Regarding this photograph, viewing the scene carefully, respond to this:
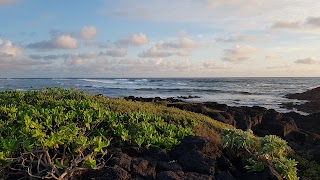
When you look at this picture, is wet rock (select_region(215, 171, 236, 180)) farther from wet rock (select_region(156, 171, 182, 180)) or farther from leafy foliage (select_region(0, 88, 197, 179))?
leafy foliage (select_region(0, 88, 197, 179))

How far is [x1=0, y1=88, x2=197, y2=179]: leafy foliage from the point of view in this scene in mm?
4734

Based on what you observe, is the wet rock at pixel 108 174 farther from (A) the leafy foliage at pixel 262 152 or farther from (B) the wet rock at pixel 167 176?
(A) the leafy foliage at pixel 262 152

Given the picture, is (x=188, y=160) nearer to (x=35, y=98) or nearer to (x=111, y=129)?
(x=111, y=129)

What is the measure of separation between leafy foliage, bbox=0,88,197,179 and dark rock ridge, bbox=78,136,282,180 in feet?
0.61

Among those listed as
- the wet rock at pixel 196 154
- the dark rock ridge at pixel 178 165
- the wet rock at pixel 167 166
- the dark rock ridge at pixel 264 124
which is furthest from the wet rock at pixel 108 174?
the dark rock ridge at pixel 264 124

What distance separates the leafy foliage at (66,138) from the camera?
15.5ft

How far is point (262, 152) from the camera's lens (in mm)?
6445

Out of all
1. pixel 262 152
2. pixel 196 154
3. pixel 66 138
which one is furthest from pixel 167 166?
pixel 262 152

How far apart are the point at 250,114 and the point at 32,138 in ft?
46.5

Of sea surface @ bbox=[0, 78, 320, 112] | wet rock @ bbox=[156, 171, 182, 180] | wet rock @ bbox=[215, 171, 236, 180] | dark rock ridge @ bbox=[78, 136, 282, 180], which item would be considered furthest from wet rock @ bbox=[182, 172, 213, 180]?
sea surface @ bbox=[0, 78, 320, 112]

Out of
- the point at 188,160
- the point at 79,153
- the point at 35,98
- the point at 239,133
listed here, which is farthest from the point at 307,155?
the point at 35,98

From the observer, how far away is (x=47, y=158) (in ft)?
15.9

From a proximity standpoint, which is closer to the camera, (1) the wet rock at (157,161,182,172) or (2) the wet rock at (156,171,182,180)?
(2) the wet rock at (156,171,182,180)

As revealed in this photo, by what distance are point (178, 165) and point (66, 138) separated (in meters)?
1.86
